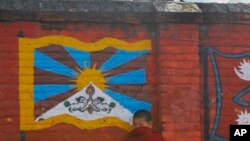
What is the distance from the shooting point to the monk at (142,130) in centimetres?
473

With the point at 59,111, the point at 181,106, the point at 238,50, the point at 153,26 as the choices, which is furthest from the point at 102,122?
the point at 238,50

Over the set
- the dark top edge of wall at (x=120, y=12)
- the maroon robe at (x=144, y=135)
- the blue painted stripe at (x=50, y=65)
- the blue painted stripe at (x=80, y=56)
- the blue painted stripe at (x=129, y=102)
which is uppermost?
the dark top edge of wall at (x=120, y=12)

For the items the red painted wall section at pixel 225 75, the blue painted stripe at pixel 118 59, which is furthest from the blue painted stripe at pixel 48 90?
the red painted wall section at pixel 225 75

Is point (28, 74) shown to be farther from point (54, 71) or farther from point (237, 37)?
point (237, 37)

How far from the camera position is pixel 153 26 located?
16.7 ft

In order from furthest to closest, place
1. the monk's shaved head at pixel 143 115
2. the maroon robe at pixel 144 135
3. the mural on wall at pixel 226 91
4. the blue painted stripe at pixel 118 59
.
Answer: the mural on wall at pixel 226 91
the blue painted stripe at pixel 118 59
the monk's shaved head at pixel 143 115
the maroon robe at pixel 144 135

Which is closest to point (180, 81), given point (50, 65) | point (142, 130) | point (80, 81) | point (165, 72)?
point (165, 72)

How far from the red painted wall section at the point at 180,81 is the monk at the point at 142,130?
237mm

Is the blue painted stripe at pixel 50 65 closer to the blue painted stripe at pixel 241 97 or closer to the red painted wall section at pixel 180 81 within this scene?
the red painted wall section at pixel 180 81

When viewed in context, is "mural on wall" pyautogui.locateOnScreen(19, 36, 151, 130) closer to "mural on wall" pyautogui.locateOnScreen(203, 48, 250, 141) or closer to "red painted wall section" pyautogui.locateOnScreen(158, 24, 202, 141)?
"red painted wall section" pyautogui.locateOnScreen(158, 24, 202, 141)

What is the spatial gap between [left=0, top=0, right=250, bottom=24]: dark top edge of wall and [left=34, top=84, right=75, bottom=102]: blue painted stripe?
738mm

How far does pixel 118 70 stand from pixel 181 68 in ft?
2.45

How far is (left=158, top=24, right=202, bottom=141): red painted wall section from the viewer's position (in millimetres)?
5039

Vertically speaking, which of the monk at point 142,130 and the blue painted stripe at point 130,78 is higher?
the blue painted stripe at point 130,78
